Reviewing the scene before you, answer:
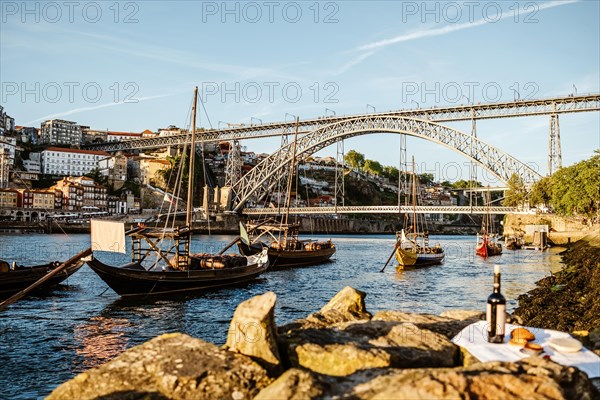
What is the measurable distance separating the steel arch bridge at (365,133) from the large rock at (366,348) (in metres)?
67.1

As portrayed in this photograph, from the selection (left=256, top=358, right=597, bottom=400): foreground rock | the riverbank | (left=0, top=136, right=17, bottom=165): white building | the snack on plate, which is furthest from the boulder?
(left=0, top=136, right=17, bottom=165): white building

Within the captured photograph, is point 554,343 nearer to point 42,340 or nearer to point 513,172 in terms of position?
point 42,340

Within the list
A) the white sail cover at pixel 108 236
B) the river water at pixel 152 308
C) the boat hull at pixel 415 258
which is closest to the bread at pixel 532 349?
the river water at pixel 152 308

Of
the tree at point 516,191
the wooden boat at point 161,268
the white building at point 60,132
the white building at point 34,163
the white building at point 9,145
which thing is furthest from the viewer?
the white building at point 60,132

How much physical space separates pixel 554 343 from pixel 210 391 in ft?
11.8

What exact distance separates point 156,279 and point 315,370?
19237 millimetres

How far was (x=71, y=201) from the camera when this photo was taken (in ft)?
350

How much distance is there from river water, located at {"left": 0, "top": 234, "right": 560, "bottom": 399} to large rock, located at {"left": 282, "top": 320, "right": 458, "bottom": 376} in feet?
23.0

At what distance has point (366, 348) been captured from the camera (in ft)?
18.9

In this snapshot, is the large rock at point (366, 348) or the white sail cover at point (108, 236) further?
the white sail cover at point (108, 236)

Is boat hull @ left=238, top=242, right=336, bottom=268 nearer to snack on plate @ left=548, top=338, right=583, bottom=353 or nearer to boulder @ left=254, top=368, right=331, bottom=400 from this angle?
snack on plate @ left=548, top=338, right=583, bottom=353

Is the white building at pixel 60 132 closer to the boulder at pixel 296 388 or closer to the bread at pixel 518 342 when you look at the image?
the boulder at pixel 296 388

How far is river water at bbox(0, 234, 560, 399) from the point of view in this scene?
1297cm

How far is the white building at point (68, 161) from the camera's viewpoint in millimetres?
129125
